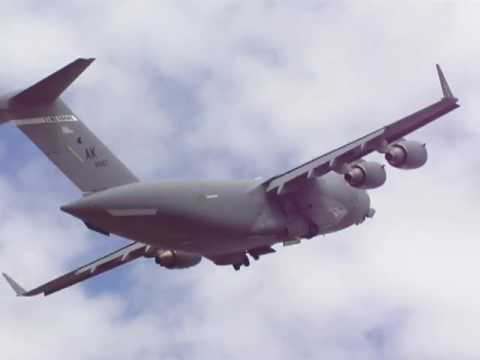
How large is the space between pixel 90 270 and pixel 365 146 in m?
8.16

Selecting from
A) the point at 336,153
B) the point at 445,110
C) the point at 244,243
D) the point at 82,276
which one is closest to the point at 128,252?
the point at 82,276

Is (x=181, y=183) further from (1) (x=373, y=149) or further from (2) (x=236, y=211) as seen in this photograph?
(1) (x=373, y=149)

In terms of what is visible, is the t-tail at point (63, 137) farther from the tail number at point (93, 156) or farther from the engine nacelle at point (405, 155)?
the engine nacelle at point (405, 155)

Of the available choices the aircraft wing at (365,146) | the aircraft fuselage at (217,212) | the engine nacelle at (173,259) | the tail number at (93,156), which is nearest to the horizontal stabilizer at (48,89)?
the tail number at (93,156)

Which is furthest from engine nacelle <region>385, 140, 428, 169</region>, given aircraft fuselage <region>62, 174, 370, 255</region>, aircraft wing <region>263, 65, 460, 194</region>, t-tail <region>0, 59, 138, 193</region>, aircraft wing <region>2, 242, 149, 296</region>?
aircraft wing <region>2, 242, 149, 296</region>

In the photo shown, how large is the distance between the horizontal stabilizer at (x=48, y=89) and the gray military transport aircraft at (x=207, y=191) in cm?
2

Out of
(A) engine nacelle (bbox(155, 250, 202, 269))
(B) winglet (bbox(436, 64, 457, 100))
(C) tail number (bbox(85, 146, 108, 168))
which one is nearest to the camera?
(B) winglet (bbox(436, 64, 457, 100))

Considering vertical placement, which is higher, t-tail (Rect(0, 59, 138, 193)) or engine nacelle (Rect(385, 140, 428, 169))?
t-tail (Rect(0, 59, 138, 193))

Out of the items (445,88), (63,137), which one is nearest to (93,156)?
(63,137)

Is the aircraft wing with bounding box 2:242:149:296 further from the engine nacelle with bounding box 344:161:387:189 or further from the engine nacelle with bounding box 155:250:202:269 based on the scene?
the engine nacelle with bounding box 344:161:387:189

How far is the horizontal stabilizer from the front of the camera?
96.6ft

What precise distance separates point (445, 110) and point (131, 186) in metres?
6.88

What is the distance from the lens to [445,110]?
30188 millimetres

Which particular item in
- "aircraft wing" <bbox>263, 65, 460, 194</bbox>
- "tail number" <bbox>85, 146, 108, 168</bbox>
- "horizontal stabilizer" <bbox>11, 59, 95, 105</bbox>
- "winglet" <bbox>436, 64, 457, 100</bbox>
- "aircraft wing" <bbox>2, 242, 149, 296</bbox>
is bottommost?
"aircraft wing" <bbox>2, 242, 149, 296</bbox>
